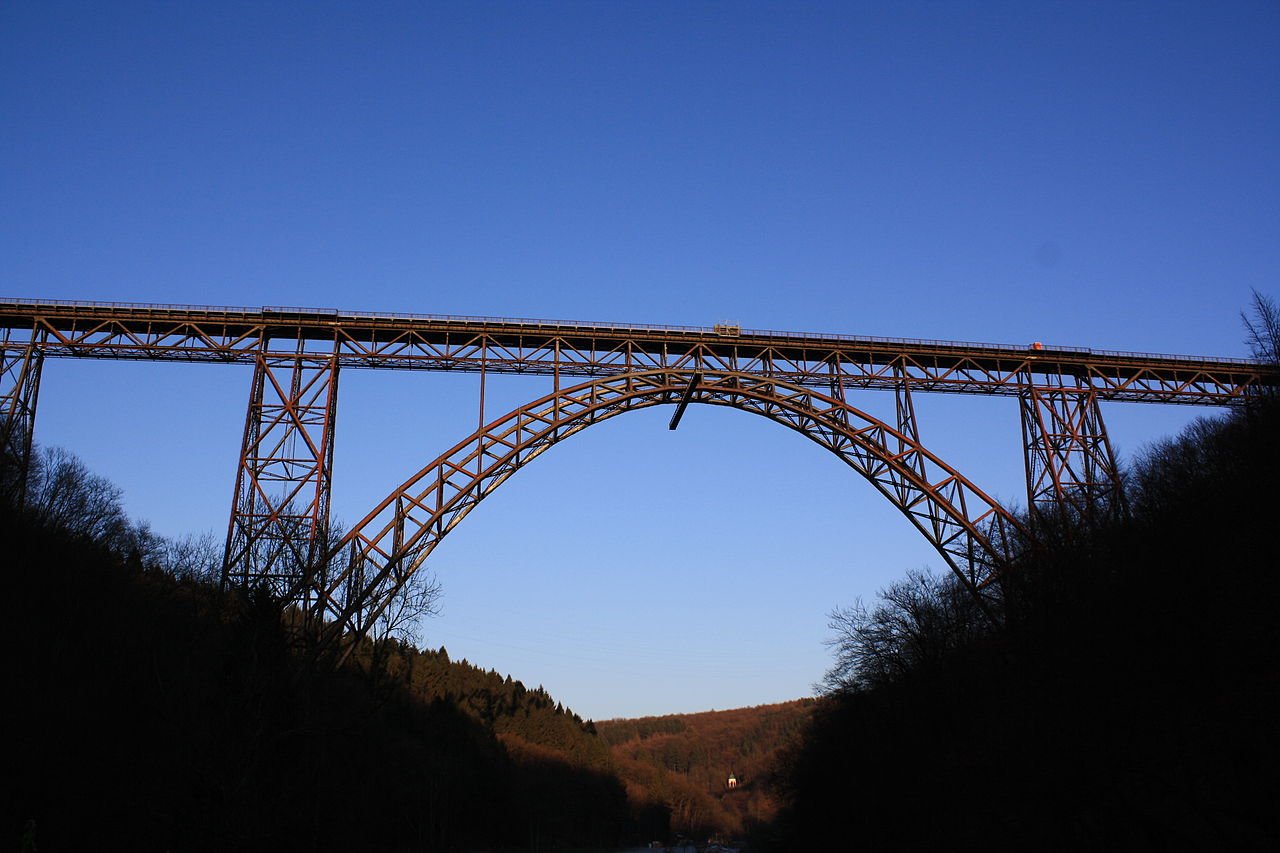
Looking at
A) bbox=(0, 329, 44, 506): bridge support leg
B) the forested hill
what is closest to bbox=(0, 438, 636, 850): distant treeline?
bbox=(0, 329, 44, 506): bridge support leg

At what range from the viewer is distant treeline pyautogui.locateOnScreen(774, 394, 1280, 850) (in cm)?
1812

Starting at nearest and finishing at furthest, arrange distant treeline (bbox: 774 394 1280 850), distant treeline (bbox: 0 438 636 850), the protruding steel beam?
distant treeline (bbox: 774 394 1280 850) < distant treeline (bbox: 0 438 636 850) < the protruding steel beam

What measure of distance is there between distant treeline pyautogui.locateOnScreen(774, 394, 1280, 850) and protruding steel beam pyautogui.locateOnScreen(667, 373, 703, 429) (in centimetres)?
911

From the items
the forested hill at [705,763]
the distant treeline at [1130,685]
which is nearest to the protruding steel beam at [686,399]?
the distant treeline at [1130,685]

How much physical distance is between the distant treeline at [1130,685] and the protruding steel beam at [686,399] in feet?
29.9

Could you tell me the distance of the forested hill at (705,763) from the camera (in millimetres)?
109188

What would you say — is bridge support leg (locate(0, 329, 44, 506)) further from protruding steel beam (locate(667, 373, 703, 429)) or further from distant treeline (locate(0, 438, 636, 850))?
protruding steel beam (locate(667, 373, 703, 429))

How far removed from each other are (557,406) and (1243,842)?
54.6 feet

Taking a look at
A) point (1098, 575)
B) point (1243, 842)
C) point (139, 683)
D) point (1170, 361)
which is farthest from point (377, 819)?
point (1170, 361)

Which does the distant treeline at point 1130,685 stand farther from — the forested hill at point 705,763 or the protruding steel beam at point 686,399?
the forested hill at point 705,763

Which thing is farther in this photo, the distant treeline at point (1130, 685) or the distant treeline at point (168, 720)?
the distant treeline at point (168, 720)

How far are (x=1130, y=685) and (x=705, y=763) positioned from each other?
13846cm

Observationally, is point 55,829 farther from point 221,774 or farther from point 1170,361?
point 1170,361

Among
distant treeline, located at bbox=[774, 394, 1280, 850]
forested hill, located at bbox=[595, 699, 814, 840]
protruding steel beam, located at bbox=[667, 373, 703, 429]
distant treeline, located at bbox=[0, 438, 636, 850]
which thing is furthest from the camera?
forested hill, located at bbox=[595, 699, 814, 840]
